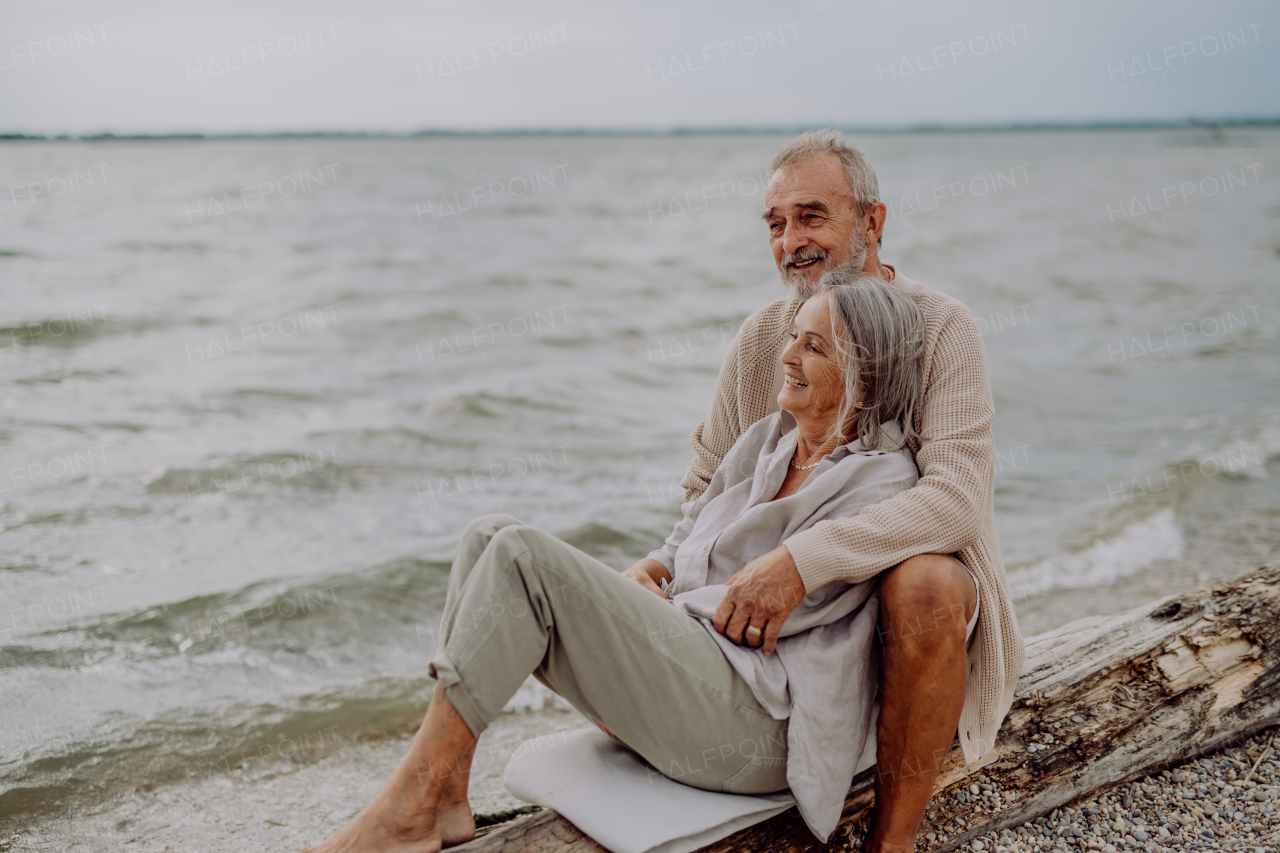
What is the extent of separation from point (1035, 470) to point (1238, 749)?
249 inches

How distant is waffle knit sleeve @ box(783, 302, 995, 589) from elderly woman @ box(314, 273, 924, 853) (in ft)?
0.26

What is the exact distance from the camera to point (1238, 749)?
351 centimetres

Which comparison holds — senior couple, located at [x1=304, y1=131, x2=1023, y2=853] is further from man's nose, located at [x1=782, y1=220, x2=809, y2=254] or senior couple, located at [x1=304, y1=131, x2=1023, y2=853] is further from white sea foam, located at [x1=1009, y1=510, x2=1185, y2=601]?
white sea foam, located at [x1=1009, y1=510, x2=1185, y2=601]

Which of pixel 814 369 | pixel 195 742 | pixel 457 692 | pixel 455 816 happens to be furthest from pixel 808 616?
pixel 195 742

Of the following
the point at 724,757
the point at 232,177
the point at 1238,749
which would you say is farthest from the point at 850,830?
the point at 232,177

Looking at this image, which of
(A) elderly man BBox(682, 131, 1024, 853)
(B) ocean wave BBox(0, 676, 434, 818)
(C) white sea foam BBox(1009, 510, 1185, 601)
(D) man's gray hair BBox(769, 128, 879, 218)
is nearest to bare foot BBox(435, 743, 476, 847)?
(A) elderly man BBox(682, 131, 1024, 853)

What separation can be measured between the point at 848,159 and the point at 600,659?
74.0 inches

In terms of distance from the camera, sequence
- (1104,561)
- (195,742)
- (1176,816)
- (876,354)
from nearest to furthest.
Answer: (876,354), (1176,816), (195,742), (1104,561)

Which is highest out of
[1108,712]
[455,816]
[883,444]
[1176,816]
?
[883,444]

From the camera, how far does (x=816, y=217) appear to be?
3.19 m

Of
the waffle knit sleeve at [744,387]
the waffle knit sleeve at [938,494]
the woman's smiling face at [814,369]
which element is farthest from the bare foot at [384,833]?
the woman's smiling face at [814,369]

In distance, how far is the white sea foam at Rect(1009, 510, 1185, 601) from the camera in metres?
6.75

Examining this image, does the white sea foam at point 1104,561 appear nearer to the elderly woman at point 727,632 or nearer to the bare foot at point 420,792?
the elderly woman at point 727,632

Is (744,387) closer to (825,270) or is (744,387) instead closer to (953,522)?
(825,270)
